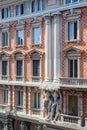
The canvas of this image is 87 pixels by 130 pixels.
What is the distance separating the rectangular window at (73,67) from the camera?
2406cm

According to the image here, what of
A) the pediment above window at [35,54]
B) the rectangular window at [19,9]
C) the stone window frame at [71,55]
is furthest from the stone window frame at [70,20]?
the rectangular window at [19,9]

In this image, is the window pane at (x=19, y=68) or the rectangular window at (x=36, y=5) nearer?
the rectangular window at (x=36, y=5)

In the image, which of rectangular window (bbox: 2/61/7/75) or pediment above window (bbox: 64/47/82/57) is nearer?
pediment above window (bbox: 64/47/82/57)

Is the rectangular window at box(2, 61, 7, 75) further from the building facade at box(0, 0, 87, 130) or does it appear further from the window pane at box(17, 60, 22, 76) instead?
the window pane at box(17, 60, 22, 76)

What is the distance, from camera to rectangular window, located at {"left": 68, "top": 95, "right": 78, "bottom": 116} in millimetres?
23845

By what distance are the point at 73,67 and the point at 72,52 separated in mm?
1209

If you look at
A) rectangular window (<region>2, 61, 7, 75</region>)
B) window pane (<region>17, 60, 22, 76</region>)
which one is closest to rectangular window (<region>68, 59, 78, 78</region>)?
window pane (<region>17, 60, 22, 76</region>)

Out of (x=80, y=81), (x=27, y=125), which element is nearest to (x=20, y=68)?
(x=27, y=125)

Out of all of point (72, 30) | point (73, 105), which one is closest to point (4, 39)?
point (72, 30)

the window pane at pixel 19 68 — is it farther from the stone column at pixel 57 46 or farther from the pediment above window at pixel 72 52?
the pediment above window at pixel 72 52

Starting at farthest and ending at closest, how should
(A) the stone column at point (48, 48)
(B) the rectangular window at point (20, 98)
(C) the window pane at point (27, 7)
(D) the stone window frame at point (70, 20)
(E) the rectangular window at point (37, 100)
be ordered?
(B) the rectangular window at point (20, 98) → (C) the window pane at point (27, 7) → (E) the rectangular window at point (37, 100) → (A) the stone column at point (48, 48) → (D) the stone window frame at point (70, 20)

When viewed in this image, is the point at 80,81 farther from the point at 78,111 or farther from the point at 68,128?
the point at 68,128

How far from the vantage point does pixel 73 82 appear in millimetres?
23297

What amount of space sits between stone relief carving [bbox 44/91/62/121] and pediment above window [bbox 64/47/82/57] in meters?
3.19
